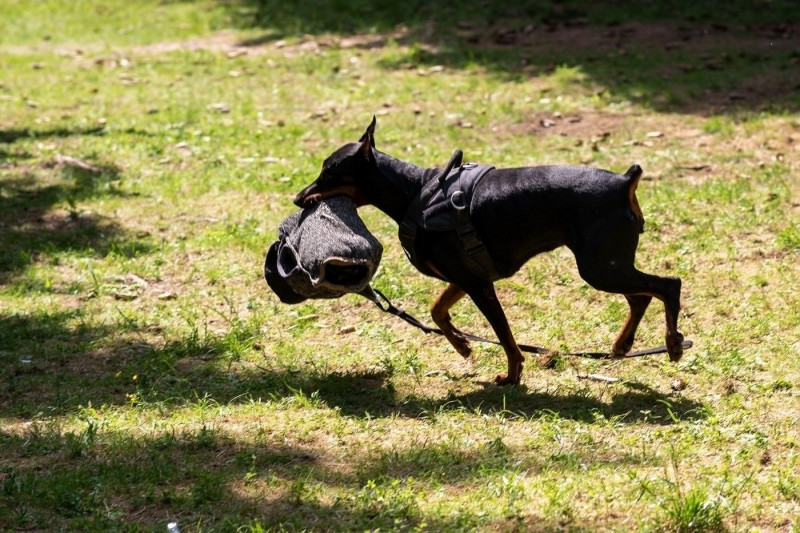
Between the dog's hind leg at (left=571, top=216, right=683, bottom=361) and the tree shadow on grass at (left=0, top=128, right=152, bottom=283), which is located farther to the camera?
the tree shadow on grass at (left=0, top=128, right=152, bottom=283)

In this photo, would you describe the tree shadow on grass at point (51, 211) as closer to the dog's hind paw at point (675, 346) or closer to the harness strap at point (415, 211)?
the harness strap at point (415, 211)

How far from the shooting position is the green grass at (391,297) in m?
4.76

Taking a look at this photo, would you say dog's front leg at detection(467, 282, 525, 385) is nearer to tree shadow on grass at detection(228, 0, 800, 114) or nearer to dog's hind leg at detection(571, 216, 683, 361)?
dog's hind leg at detection(571, 216, 683, 361)

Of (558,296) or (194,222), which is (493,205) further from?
(194,222)

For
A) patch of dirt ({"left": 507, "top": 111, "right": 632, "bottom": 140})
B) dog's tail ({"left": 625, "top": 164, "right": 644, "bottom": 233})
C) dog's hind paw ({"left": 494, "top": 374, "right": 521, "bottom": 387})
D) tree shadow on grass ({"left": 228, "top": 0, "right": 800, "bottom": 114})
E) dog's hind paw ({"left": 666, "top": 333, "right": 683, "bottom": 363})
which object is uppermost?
dog's tail ({"left": 625, "top": 164, "right": 644, "bottom": 233})

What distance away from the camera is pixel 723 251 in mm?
7762

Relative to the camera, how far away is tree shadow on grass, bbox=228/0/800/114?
1164cm

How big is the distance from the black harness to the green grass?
0.79m

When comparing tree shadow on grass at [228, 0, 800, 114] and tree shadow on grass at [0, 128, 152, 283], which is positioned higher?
tree shadow on grass at [228, 0, 800, 114]

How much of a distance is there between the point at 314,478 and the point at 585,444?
1304mm

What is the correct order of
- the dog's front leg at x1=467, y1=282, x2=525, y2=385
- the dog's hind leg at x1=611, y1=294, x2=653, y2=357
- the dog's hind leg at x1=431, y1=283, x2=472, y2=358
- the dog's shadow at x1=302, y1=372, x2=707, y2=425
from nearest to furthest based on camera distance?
the dog's shadow at x1=302, y1=372, x2=707, y2=425, the dog's front leg at x1=467, y1=282, x2=525, y2=385, the dog's hind leg at x1=611, y1=294, x2=653, y2=357, the dog's hind leg at x1=431, y1=283, x2=472, y2=358

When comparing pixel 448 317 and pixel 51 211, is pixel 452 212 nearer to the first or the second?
pixel 448 317

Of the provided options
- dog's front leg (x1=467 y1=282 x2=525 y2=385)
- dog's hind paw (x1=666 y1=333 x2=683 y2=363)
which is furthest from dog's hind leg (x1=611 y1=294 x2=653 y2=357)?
dog's front leg (x1=467 y1=282 x2=525 y2=385)

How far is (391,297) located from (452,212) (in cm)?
183
